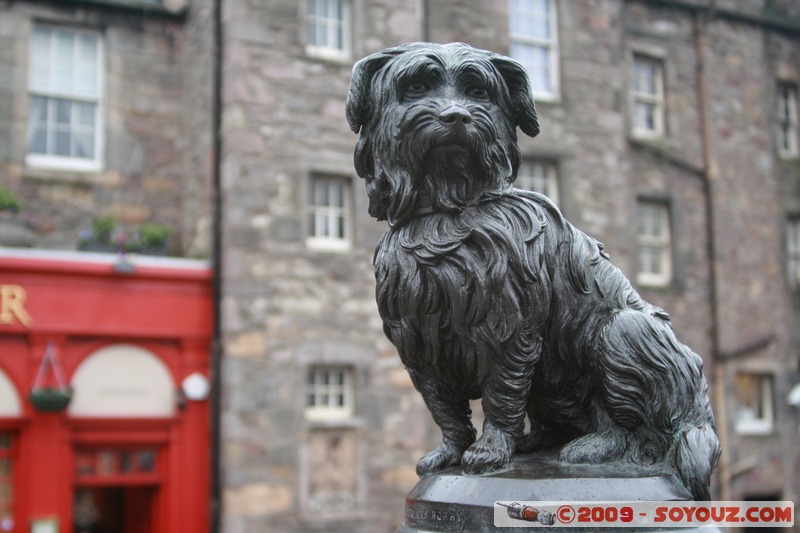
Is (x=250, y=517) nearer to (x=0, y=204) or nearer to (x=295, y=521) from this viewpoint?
(x=295, y=521)

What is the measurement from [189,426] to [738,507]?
992 centimetres

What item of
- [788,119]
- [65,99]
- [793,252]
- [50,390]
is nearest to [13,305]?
[50,390]

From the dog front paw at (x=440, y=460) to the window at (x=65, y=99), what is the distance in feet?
35.5

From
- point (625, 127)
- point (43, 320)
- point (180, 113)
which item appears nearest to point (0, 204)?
point (43, 320)

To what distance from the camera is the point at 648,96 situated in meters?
16.9

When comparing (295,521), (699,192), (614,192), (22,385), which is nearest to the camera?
(22,385)

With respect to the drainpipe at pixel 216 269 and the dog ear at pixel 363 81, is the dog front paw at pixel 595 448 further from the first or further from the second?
the drainpipe at pixel 216 269

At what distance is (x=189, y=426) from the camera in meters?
12.4

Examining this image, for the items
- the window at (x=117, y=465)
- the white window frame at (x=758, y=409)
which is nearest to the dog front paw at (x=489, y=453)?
the window at (x=117, y=465)

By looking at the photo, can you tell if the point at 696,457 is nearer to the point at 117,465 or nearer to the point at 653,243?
the point at 117,465

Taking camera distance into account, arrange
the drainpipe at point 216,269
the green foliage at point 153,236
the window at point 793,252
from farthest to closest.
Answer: the window at point 793,252 → the green foliage at point 153,236 → the drainpipe at point 216,269

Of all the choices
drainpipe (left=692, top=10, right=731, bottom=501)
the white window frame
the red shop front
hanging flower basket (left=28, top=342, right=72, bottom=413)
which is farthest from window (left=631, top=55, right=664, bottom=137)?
hanging flower basket (left=28, top=342, right=72, bottom=413)

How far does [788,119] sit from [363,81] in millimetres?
17430

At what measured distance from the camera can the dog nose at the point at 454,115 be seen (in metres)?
2.94
